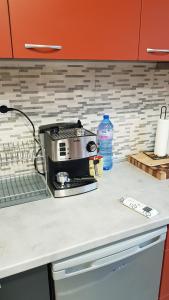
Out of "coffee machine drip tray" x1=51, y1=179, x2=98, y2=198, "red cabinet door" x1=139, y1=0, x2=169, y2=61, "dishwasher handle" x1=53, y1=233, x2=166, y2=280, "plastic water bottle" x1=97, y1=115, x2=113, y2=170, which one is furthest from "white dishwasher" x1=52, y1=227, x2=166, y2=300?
"red cabinet door" x1=139, y1=0, x2=169, y2=61

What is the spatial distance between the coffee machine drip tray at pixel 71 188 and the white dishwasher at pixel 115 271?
1.01 feet

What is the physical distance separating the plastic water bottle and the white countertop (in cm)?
22

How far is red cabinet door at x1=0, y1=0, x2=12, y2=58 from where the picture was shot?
0.75 m

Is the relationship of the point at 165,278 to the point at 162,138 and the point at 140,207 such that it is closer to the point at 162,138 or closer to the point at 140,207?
the point at 140,207

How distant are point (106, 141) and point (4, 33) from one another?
30.8 inches

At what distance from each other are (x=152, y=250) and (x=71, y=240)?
373 millimetres

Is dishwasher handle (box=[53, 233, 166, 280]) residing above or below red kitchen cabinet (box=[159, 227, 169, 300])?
above

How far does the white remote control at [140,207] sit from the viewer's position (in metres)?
0.93

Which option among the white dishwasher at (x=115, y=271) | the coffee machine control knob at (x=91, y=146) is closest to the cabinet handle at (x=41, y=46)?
the coffee machine control knob at (x=91, y=146)

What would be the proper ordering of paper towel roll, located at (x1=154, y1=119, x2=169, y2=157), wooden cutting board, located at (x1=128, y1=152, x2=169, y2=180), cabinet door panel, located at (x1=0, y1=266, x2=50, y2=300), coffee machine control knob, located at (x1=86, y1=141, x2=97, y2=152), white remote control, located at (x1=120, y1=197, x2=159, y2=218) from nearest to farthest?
cabinet door panel, located at (x1=0, y1=266, x2=50, y2=300) → white remote control, located at (x1=120, y1=197, x2=159, y2=218) → coffee machine control knob, located at (x1=86, y1=141, x2=97, y2=152) → wooden cutting board, located at (x1=128, y1=152, x2=169, y2=180) → paper towel roll, located at (x1=154, y1=119, x2=169, y2=157)

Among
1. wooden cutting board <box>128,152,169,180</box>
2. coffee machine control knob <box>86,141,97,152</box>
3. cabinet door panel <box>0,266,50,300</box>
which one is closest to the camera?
cabinet door panel <box>0,266,50,300</box>

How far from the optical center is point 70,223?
0.89 meters

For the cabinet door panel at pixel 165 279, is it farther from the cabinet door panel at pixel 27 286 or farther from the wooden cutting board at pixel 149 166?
the cabinet door panel at pixel 27 286

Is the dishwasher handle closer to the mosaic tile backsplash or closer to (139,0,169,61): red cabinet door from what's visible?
the mosaic tile backsplash
